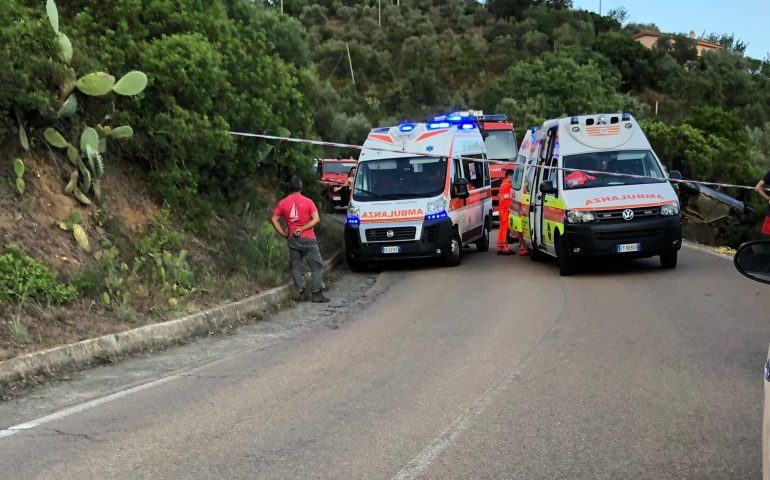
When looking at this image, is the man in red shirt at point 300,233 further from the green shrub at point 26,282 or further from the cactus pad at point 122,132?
the green shrub at point 26,282

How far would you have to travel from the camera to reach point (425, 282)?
14984 millimetres

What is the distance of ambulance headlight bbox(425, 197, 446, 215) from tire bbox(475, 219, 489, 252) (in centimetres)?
294

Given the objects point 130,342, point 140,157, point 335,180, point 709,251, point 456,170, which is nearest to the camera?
point 130,342

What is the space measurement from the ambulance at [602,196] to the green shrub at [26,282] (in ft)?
26.4

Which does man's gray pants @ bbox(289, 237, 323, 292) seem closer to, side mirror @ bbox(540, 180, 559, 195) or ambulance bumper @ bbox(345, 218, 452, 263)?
ambulance bumper @ bbox(345, 218, 452, 263)

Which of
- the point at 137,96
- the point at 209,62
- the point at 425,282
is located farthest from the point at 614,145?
the point at 137,96

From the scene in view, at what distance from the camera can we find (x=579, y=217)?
14.1 meters

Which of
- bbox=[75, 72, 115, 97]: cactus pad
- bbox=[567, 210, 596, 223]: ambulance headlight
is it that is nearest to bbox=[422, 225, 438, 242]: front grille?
bbox=[567, 210, 596, 223]: ambulance headlight

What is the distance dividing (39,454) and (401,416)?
2.54 meters

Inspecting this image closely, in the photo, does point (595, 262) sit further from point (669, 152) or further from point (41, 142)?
point (669, 152)

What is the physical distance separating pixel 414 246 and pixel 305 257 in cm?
345

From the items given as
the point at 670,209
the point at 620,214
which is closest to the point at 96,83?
the point at 620,214

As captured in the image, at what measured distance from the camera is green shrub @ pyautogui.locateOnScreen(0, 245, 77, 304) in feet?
30.2

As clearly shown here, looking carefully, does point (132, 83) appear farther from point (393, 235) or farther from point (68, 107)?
point (393, 235)
